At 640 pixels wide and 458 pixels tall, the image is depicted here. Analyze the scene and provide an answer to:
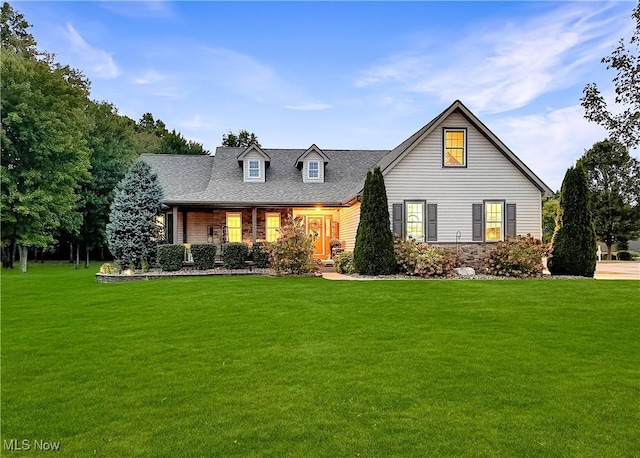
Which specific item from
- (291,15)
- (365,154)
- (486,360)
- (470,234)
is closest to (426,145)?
(470,234)

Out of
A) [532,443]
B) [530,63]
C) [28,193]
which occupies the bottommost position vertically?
[532,443]

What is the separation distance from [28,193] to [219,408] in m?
24.4

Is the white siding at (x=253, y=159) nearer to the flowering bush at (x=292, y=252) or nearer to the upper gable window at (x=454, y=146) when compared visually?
the flowering bush at (x=292, y=252)

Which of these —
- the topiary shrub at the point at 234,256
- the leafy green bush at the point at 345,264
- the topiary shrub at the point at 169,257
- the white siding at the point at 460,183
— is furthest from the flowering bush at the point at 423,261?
the topiary shrub at the point at 169,257

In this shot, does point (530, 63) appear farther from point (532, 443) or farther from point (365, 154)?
point (532, 443)

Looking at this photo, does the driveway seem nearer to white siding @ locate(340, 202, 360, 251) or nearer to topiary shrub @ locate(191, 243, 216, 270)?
white siding @ locate(340, 202, 360, 251)

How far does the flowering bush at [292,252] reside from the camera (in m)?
16.1

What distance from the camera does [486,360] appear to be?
19.0 feet

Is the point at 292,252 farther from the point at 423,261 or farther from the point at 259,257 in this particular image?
the point at 423,261

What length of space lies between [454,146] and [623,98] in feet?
20.1

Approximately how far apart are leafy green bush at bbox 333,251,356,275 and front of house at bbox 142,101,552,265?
1.93m

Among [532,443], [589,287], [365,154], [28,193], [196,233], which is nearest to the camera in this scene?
[532,443]

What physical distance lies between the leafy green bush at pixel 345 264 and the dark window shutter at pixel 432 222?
10.4ft

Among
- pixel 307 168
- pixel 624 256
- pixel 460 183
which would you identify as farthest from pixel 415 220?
pixel 624 256
